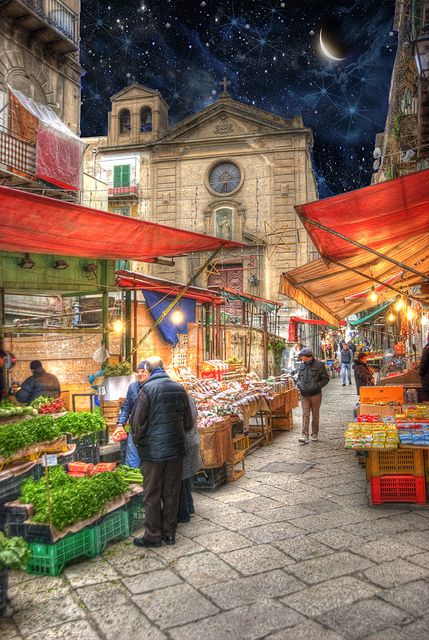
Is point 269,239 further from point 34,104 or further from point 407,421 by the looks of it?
point 407,421

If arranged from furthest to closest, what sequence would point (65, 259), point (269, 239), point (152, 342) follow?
1. point (269, 239)
2. point (152, 342)
3. point (65, 259)

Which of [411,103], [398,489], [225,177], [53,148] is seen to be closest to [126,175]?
[225,177]

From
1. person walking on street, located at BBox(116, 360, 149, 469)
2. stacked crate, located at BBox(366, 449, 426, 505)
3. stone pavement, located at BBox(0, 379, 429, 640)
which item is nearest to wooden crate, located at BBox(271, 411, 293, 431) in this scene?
stone pavement, located at BBox(0, 379, 429, 640)

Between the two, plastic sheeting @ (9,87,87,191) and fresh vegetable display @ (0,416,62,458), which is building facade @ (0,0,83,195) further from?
fresh vegetable display @ (0,416,62,458)

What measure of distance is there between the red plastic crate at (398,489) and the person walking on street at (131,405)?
2741 millimetres

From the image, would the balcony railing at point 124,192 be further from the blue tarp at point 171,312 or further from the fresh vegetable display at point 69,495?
the fresh vegetable display at point 69,495

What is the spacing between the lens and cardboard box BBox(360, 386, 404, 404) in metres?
8.96

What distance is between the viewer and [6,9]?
13.3 metres

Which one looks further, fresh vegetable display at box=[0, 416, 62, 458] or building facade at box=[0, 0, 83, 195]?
building facade at box=[0, 0, 83, 195]

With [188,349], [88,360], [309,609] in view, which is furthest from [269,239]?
[309,609]

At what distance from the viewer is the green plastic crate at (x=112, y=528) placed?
179 inches

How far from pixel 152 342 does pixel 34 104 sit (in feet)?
24.0

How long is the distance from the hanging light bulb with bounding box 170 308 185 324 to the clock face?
17.9 meters

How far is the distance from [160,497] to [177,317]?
780 centimetres
